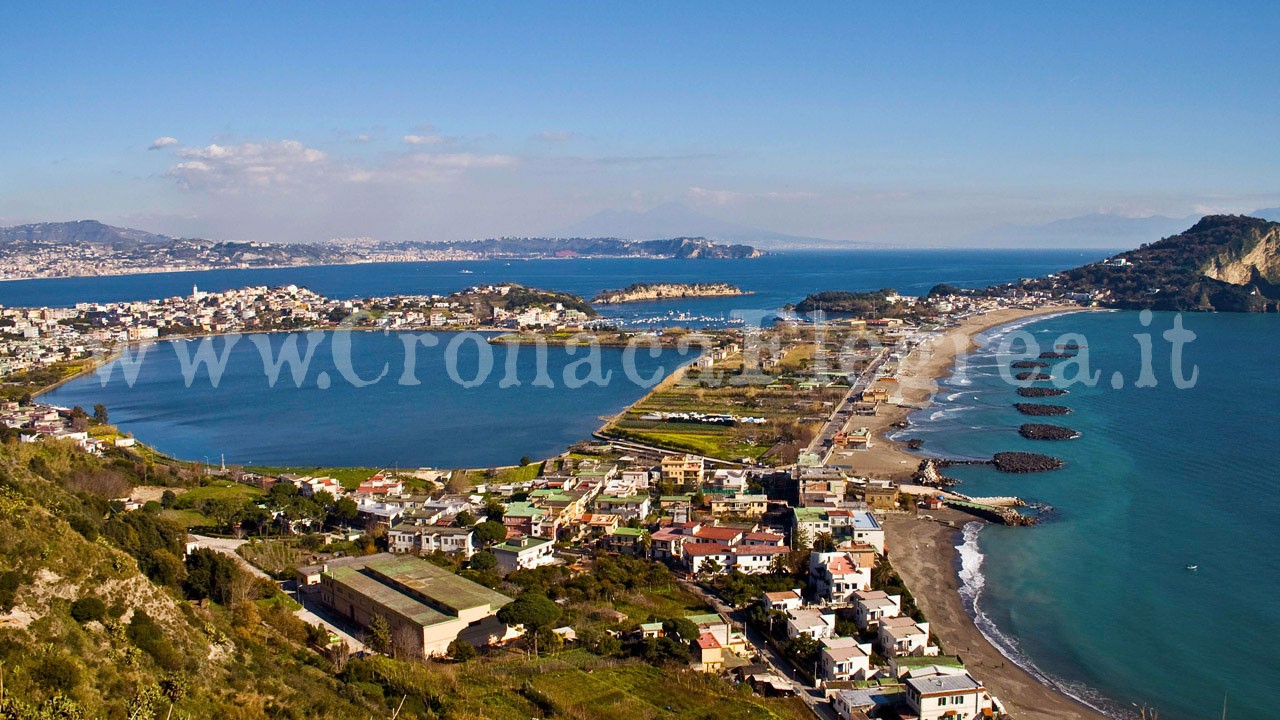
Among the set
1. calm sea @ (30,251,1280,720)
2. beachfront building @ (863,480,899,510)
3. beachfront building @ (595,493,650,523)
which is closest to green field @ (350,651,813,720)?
calm sea @ (30,251,1280,720)

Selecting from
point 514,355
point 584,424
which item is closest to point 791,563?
point 584,424

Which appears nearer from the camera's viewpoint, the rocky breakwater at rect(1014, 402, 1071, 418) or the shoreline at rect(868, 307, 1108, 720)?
the shoreline at rect(868, 307, 1108, 720)

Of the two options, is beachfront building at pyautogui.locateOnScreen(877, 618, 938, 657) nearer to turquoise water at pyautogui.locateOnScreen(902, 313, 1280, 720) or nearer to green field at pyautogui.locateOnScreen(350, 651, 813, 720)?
turquoise water at pyautogui.locateOnScreen(902, 313, 1280, 720)

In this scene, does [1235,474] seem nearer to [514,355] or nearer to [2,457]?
[2,457]

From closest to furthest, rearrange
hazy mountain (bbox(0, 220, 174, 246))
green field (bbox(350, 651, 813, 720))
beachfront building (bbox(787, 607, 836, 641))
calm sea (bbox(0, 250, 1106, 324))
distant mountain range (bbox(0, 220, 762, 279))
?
green field (bbox(350, 651, 813, 720)) < beachfront building (bbox(787, 607, 836, 641)) < calm sea (bbox(0, 250, 1106, 324)) < distant mountain range (bbox(0, 220, 762, 279)) < hazy mountain (bbox(0, 220, 174, 246))

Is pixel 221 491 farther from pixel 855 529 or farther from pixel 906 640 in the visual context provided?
pixel 906 640
